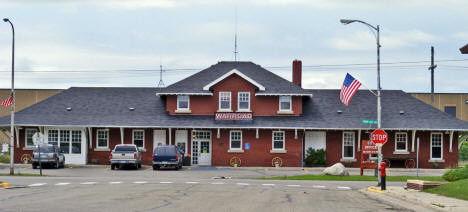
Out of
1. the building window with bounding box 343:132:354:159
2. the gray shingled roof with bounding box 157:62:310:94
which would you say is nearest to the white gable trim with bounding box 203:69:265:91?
the gray shingled roof with bounding box 157:62:310:94

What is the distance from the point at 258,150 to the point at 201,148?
167 inches

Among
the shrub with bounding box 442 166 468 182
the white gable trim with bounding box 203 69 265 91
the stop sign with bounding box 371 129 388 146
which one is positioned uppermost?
the white gable trim with bounding box 203 69 265 91

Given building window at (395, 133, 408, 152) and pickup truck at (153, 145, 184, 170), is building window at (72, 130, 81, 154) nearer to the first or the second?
pickup truck at (153, 145, 184, 170)

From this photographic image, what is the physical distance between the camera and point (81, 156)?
4888 centimetres

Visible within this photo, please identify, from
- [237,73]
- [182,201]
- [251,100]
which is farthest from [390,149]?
[182,201]

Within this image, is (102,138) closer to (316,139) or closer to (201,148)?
(201,148)

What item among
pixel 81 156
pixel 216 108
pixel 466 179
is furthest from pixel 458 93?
pixel 466 179

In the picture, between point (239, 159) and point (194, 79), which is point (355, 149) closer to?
point (239, 159)

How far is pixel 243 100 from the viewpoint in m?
49.6

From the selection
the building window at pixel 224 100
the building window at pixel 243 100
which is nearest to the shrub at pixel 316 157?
the building window at pixel 243 100

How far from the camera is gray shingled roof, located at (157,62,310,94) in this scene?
49500 mm

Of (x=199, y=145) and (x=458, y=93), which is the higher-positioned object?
(x=458, y=93)

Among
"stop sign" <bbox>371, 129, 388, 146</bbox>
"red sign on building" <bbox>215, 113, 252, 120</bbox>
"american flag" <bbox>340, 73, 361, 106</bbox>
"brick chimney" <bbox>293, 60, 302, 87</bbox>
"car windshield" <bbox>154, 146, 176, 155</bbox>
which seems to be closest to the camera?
"stop sign" <bbox>371, 129, 388, 146</bbox>

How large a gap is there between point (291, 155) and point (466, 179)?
24.1m
